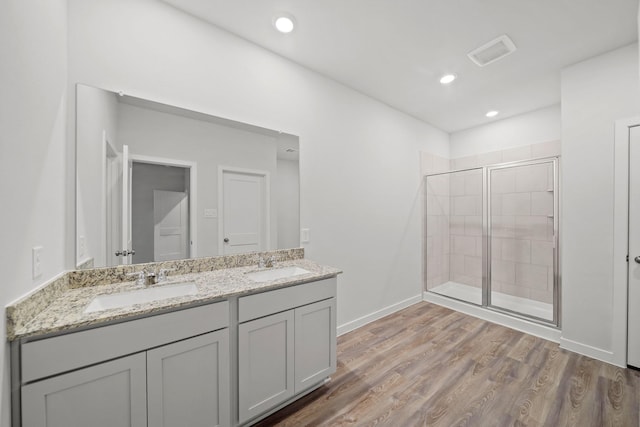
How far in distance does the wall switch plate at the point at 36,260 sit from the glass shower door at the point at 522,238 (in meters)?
4.05

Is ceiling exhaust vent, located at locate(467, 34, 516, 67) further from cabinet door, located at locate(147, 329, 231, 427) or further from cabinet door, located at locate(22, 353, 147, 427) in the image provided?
cabinet door, located at locate(22, 353, 147, 427)

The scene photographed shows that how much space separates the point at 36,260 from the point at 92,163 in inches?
24.9

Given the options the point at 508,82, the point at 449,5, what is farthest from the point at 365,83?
the point at 508,82

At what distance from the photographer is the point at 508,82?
8.50ft

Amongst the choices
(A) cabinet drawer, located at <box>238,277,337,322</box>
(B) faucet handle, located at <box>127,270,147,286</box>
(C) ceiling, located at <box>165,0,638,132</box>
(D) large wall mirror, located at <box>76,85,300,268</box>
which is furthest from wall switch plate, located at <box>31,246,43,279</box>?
(C) ceiling, located at <box>165,0,638,132</box>

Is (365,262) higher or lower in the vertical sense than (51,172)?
lower

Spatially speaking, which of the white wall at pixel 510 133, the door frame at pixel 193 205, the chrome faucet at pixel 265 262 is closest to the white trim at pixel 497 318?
the white wall at pixel 510 133

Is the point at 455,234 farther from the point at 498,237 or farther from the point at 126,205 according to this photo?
the point at 126,205

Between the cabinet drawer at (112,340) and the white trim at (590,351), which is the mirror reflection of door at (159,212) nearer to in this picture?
the cabinet drawer at (112,340)

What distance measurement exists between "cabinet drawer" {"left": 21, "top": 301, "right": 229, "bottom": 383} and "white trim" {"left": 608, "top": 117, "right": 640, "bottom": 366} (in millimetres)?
3089

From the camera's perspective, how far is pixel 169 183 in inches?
66.3

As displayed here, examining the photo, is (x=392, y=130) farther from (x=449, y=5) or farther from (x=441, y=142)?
(x=449, y=5)

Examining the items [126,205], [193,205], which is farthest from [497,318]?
[126,205]

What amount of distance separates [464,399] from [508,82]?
2969mm
